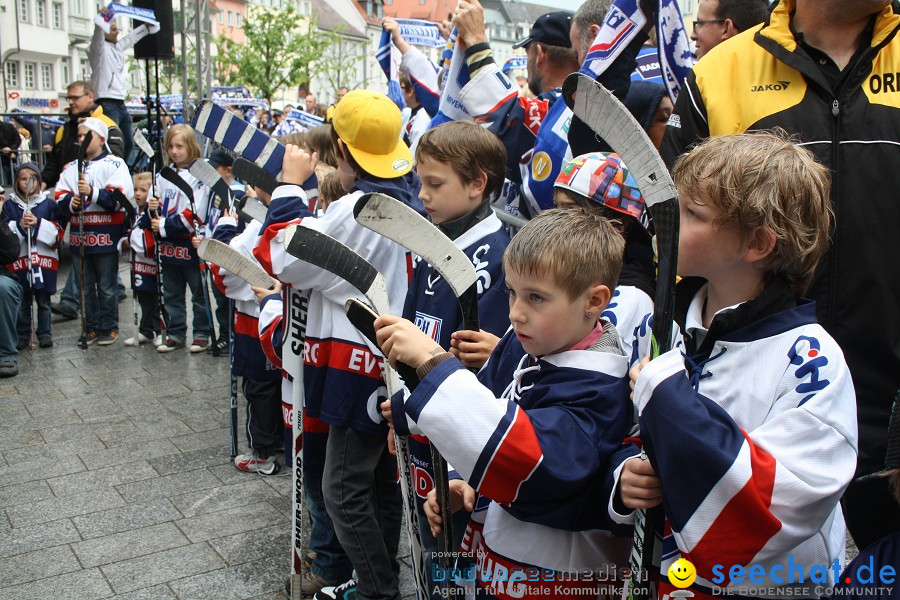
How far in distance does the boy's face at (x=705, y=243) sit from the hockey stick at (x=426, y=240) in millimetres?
587

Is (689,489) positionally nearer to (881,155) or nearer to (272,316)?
(881,155)

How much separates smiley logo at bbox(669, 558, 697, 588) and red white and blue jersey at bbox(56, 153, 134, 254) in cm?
774

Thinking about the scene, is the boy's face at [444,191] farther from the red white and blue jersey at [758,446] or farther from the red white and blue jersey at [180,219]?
the red white and blue jersey at [180,219]

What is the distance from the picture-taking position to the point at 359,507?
10.7 ft

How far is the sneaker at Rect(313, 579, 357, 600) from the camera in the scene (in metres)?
3.49

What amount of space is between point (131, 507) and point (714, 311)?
3.71 m

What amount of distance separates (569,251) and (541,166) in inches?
65.0

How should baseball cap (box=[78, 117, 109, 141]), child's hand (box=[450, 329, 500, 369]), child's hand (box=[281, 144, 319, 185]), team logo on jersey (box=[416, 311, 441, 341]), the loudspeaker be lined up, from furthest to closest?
the loudspeaker, baseball cap (box=[78, 117, 109, 141]), child's hand (box=[281, 144, 319, 185]), team logo on jersey (box=[416, 311, 441, 341]), child's hand (box=[450, 329, 500, 369])

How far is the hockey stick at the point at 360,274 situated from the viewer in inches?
92.9

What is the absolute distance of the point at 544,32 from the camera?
4.23 metres

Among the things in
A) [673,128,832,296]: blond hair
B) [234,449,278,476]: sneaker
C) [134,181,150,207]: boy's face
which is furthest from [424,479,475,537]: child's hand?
[134,181,150,207]: boy's face

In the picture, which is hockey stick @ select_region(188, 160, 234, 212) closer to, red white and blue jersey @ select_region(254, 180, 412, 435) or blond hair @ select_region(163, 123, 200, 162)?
red white and blue jersey @ select_region(254, 180, 412, 435)

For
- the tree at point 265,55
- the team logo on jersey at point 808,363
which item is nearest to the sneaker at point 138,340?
the team logo on jersey at point 808,363

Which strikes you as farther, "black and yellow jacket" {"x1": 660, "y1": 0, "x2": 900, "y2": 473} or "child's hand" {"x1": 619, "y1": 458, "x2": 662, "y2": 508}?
"black and yellow jacket" {"x1": 660, "y1": 0, "x2": 900, "y2": 473}
